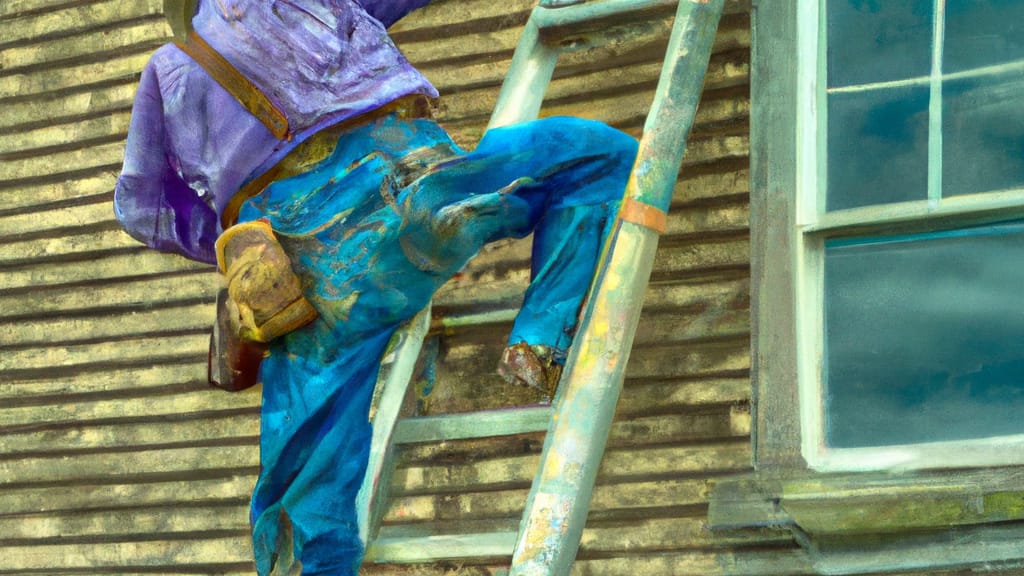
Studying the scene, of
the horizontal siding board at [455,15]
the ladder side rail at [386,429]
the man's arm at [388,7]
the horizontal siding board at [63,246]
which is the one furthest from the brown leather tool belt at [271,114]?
the horizontal siding board at [63,246]

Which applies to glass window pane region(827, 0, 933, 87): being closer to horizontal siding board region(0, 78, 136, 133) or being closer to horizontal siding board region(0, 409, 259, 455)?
horizontal siding board region(0, 409, 259, 455)

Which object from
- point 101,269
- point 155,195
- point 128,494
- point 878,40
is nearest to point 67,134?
point 101,269

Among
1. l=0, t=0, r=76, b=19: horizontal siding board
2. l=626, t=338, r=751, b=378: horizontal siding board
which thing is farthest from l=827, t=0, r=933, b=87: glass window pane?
l=0, t=0, r=76, b=19: horizontal siding board

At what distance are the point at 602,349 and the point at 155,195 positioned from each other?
1391 mm

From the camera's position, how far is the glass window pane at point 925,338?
388cm

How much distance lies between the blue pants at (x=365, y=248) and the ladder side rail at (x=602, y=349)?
184 millimetres

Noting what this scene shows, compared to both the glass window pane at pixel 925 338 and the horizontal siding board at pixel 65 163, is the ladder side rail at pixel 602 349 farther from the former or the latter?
the horizontal siding board at pixel 65 163

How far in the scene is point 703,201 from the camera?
462cm

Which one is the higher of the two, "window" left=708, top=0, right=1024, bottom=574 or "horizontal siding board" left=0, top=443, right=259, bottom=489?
"window" left=708, top=0, right=1024, bottom=574

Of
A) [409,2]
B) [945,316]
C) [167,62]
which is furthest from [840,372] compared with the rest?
[167,62]

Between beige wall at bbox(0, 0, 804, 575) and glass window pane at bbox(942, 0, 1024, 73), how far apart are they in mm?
684

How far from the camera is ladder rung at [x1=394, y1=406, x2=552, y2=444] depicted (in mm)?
3936

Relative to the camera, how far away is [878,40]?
417cm

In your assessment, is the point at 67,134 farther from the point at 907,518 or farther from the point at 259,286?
the point at 907,518
